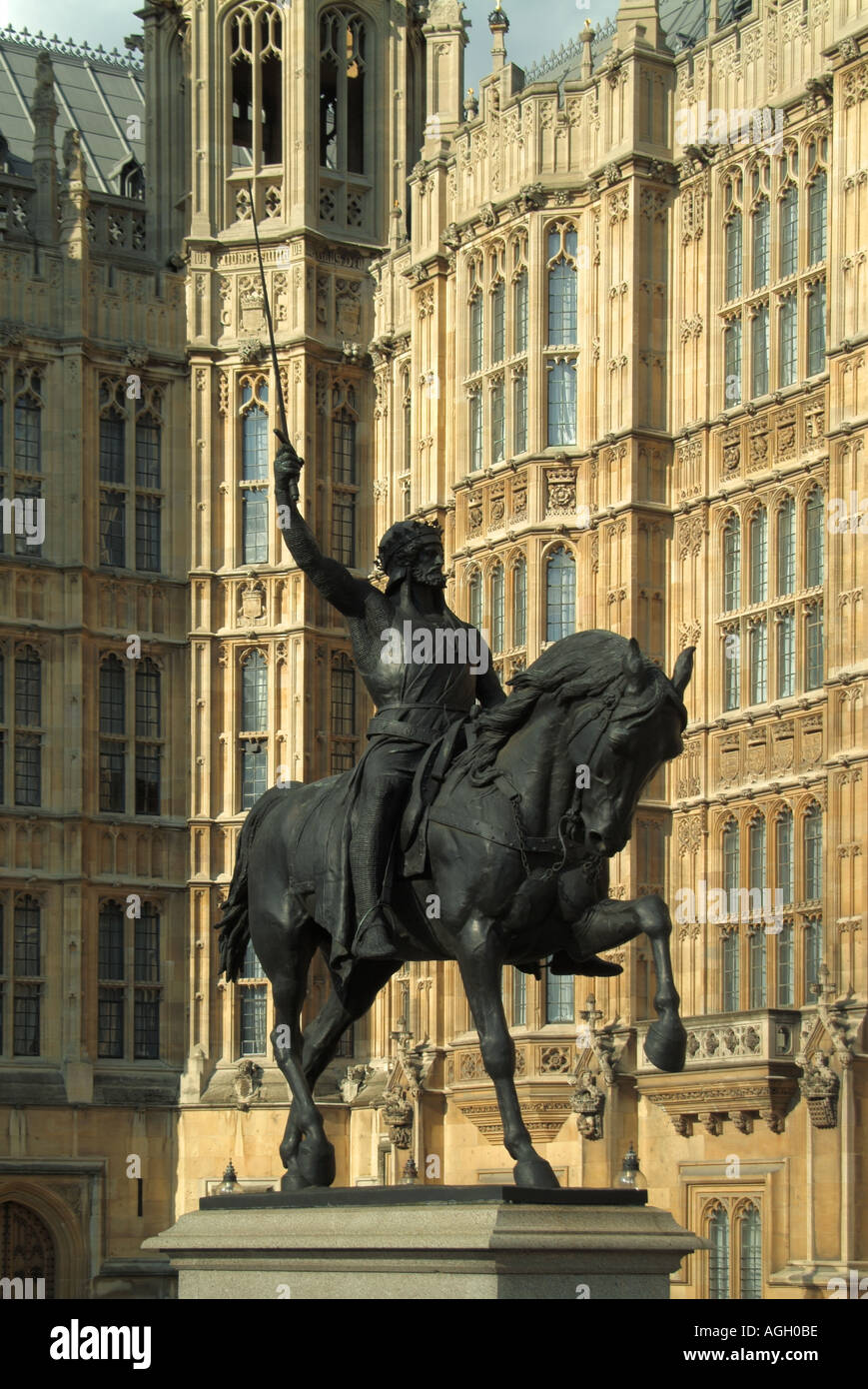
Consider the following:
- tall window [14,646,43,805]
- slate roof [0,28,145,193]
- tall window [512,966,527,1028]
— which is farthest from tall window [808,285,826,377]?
slate roof [0,28,145,193]

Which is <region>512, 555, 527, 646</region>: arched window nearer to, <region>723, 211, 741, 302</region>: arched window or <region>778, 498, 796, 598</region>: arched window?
<region>778, 498, 796, 598</region>: arched window

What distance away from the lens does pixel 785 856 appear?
1325 inches

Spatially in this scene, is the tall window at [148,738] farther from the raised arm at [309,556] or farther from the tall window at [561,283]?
the raised arm at [309,556]

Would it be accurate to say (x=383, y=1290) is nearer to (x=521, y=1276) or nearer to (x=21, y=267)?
(x=521, y=1276)

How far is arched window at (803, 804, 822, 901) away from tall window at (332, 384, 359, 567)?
13.1m

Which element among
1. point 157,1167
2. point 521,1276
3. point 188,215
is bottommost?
point 157,1167

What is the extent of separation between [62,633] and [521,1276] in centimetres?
3147

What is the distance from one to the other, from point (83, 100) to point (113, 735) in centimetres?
1440

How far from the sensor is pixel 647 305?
37000 mm

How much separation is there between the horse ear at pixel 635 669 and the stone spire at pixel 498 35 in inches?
1129

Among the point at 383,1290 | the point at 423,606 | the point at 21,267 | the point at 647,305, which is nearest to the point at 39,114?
the point at 21,267

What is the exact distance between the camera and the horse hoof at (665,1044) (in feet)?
41.8

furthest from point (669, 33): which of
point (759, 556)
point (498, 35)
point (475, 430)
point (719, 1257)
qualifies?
point (719, 1257)

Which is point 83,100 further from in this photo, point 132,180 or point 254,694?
point 254,694
